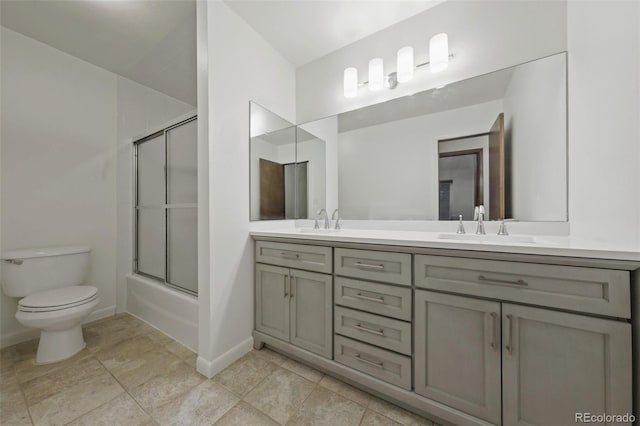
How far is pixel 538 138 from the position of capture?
134cm

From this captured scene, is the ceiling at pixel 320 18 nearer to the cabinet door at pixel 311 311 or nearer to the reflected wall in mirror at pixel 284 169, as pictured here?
the reflected wall in mirror at pixel 284 169

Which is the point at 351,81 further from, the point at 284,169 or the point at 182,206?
the point at 182,206

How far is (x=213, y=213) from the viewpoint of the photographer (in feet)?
4.88

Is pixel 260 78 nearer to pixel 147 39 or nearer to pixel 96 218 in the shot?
pixel 147 39

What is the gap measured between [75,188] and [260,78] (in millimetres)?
1955

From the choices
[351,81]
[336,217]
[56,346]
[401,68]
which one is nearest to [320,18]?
[351,81]

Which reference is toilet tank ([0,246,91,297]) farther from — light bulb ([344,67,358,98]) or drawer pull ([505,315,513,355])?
drawer pull ([505,315,513,355])

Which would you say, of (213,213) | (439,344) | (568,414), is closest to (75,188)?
(213,213)

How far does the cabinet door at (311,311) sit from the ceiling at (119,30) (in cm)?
206

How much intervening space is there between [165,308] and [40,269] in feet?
2.97

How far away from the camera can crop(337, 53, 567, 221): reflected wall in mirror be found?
4.29 ft

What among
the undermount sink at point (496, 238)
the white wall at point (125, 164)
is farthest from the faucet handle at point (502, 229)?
the white wall at point (125, 164)

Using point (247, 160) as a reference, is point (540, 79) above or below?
above

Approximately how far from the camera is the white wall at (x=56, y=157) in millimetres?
1823
